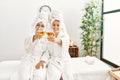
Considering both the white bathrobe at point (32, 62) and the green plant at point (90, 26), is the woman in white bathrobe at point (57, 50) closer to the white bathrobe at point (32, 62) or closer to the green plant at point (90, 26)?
Result: the white bathrobe at point (32, 62)

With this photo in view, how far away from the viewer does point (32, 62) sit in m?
2.07

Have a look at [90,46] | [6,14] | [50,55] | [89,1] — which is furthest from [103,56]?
[6,14]

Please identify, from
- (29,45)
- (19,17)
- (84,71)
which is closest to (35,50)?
(29,45)

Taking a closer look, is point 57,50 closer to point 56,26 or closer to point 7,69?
point 56,26

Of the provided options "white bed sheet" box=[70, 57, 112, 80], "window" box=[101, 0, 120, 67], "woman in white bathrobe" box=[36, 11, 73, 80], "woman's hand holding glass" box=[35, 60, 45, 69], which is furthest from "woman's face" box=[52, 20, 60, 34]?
"window" box=[101, 0, 120, 67]

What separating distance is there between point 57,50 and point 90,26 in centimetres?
181

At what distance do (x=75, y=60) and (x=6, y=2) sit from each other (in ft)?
6.90

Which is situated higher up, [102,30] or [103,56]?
[102,30]

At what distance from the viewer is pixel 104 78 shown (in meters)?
2.26

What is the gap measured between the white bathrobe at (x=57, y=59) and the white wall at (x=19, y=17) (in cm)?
180

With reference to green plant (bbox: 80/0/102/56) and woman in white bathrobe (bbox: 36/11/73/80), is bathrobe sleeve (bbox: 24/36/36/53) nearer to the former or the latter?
woman in white bathrobe (bbox: 36/11/73/80)

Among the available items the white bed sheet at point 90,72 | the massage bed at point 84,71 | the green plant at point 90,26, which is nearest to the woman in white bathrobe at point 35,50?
the massage bed at point 84,71

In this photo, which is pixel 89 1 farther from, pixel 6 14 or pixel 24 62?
pixel 24 62

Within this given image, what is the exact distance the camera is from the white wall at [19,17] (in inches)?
148
